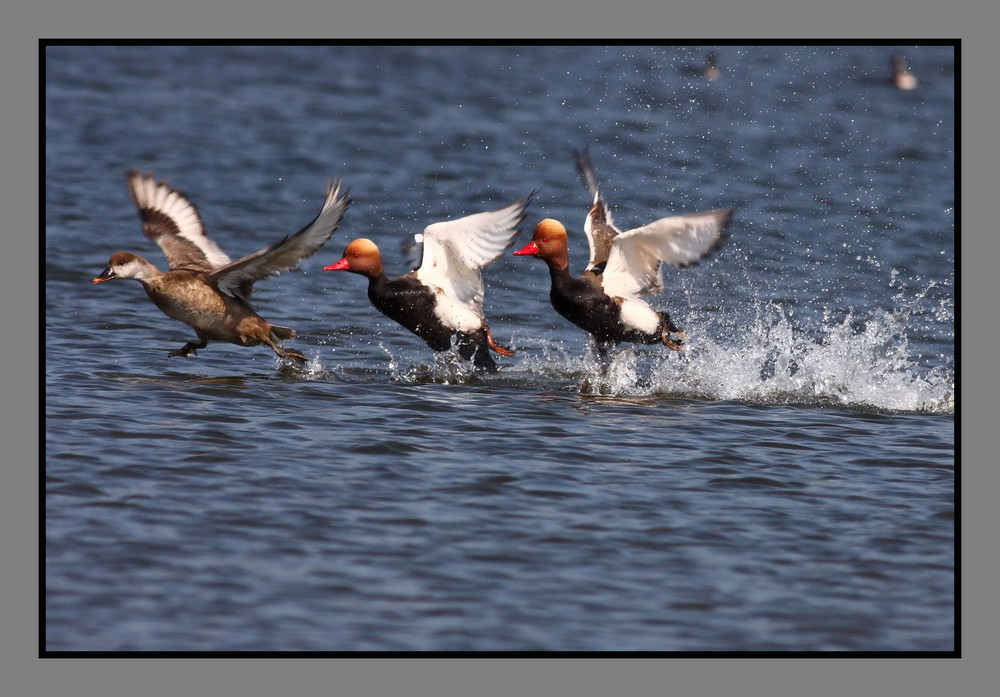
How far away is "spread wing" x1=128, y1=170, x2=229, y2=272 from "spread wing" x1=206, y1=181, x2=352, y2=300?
0.93 meters

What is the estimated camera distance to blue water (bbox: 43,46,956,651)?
6137 mm

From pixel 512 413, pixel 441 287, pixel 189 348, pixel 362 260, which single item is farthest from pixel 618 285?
pixel 189 348

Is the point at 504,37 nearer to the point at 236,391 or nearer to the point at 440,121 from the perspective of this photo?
the point at 236,391

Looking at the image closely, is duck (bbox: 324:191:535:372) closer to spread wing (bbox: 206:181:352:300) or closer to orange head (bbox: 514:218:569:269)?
orange head (bbox: 514:218:569:269)

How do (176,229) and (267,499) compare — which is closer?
Answer: (267,499)

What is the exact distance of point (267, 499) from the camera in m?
7.33

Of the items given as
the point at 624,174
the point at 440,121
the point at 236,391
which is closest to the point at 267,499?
the point at 236,391

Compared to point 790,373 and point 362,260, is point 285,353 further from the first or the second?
point 790,373

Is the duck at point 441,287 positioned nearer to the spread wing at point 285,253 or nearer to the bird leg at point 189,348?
the spread wing at point 285,253

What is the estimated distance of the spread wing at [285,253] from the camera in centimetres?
944

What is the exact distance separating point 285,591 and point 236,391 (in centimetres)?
391

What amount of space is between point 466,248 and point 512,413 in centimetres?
178

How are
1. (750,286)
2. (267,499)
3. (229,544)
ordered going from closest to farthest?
(229,544) → (267,499) → (750,286)

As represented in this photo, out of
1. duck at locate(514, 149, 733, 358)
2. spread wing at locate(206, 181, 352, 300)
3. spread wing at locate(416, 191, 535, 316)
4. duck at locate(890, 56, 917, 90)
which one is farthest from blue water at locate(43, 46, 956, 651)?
duck at locate(890, 56, 917, 90)
